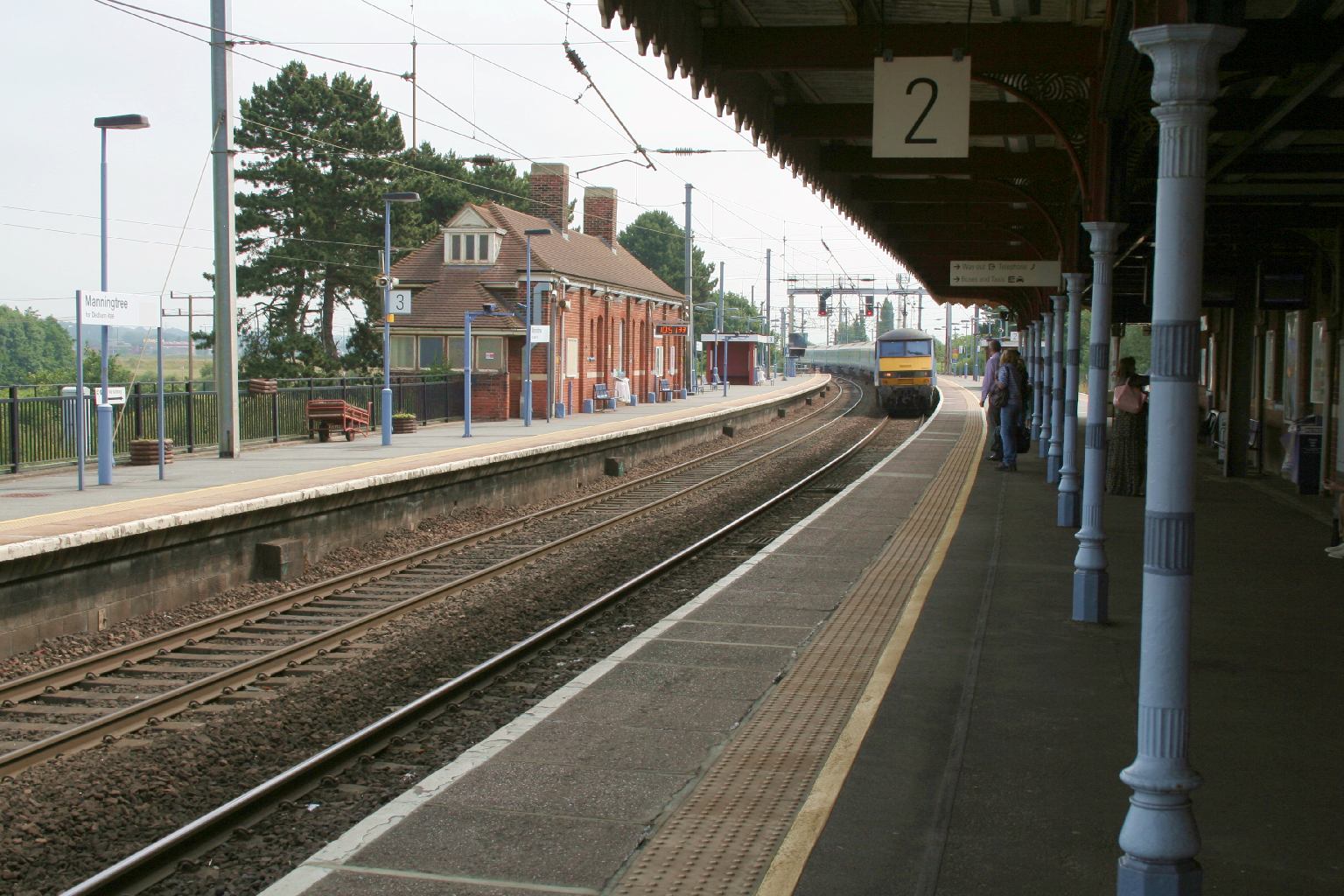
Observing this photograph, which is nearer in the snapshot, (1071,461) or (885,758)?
(885,758)

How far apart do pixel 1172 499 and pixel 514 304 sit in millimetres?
32463

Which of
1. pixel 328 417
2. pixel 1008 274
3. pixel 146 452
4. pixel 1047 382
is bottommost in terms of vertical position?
pixel 146 452

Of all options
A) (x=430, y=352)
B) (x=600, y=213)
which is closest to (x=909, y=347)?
(x=600, y=213)

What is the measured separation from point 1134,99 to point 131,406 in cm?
1629

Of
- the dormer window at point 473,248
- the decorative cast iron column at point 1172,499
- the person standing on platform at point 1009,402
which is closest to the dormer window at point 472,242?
the dormer window at point 473,248

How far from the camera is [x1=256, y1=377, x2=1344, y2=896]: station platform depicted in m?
4.51

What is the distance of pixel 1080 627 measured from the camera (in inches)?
333

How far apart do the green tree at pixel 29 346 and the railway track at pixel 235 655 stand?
174 feet

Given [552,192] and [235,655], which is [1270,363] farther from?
[552,192]

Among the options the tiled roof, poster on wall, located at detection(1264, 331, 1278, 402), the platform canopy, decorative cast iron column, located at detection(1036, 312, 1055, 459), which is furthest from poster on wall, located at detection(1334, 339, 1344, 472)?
the tiled roof

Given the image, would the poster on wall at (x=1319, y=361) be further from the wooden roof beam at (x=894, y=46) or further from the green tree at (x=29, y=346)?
the green tree at (x=29, y=346)

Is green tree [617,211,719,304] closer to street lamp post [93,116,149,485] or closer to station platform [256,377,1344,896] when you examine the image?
street lamp post [93,116,149,485]

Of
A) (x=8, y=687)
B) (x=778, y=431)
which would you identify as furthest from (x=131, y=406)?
(x=778, y=431)

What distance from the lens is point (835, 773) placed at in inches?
214
